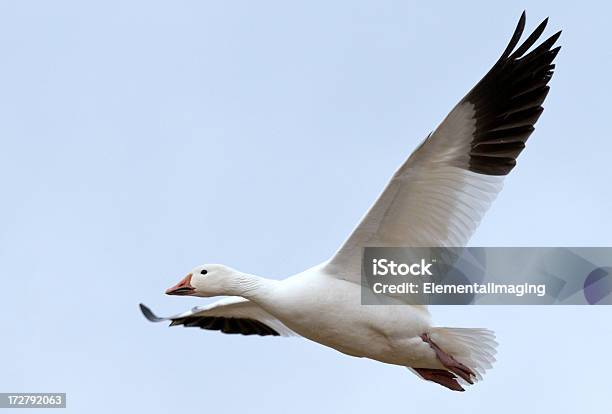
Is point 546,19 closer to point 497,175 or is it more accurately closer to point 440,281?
point 497,175

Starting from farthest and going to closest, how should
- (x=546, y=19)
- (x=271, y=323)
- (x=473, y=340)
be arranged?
(x=271, y=323) < (x=473, y=340) < (x=546, y=19)

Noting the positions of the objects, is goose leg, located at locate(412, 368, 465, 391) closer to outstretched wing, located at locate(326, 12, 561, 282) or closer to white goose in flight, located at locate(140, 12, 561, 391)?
white goose in flight, located at locate(140, 12, 561, 391)

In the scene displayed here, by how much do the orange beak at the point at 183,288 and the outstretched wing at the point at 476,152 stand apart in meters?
1.67

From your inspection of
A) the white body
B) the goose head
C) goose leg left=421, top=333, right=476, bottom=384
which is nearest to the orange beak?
the goose head

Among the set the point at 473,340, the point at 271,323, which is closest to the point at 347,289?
the point at 473,340

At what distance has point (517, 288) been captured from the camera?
1232 cm

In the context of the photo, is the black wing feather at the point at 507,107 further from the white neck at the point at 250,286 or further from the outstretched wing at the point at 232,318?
the outstretched wing at the point at 232,318

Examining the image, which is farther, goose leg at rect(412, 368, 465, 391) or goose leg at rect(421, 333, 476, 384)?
goose leg at rect(412, 368, 465, 391)

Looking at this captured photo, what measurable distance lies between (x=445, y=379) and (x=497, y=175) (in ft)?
7.04

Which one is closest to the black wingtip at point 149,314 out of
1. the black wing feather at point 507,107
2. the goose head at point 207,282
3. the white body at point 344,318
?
the goose head at point 207,282

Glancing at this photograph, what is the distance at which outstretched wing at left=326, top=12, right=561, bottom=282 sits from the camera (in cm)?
1108

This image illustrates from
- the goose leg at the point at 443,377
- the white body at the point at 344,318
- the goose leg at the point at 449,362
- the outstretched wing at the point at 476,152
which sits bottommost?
the goose leg at the point at 443,377

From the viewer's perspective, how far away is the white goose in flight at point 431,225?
11.1 meters

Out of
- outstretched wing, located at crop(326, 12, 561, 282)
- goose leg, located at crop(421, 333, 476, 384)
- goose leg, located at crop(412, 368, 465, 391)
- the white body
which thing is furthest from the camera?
goose leg, located at crop(412, 368, 465, 391)
